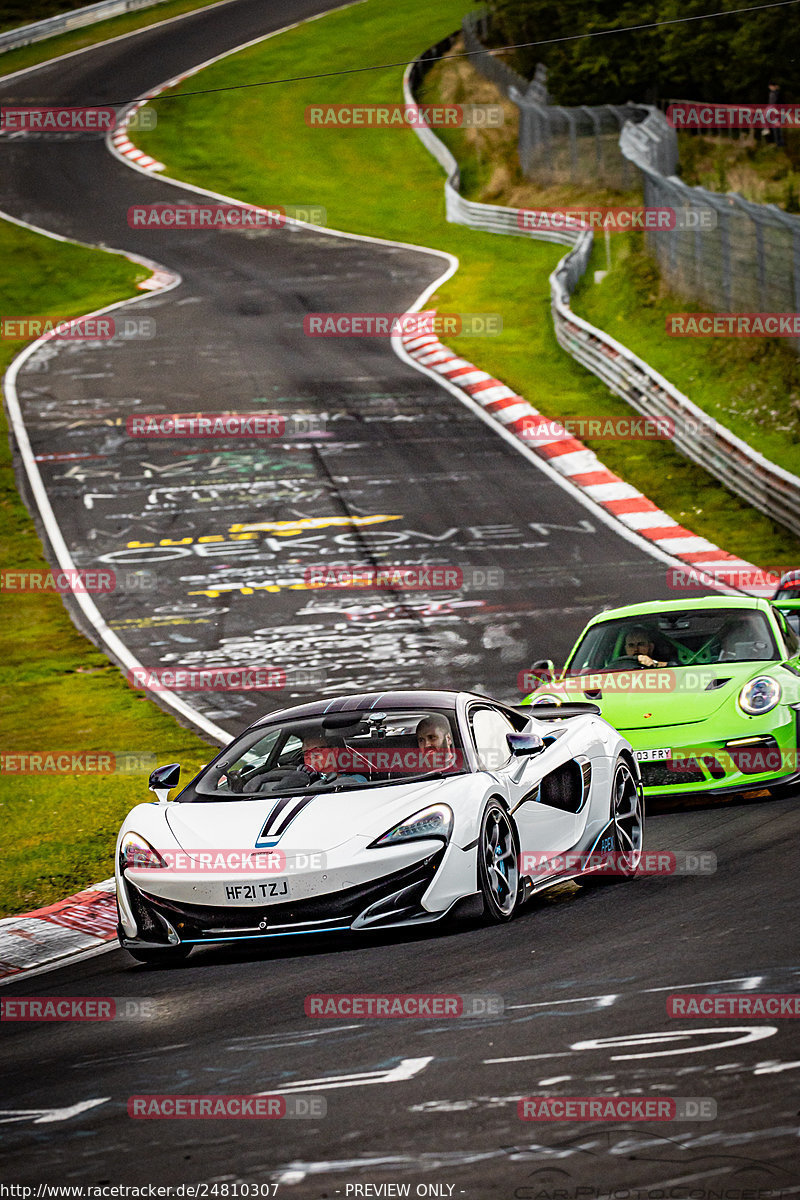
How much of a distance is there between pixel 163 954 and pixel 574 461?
17541 mm

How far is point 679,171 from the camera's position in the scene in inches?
1665

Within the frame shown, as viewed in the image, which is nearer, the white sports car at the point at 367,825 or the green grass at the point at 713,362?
the white sports car at the point at 367,825

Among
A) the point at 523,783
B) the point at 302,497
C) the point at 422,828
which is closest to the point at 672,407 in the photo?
the point at 302,497

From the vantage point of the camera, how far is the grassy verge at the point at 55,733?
10.9 metres

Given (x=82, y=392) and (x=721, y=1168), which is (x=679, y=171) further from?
(x=721, y=1168)

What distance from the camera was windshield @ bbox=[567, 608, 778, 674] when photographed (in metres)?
12.2

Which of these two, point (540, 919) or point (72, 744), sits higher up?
point (540, 919)

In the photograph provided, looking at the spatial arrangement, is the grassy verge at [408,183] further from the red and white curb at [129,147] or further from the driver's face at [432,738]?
the driver's face at [432,738]

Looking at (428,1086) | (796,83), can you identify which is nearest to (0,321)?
(796,83)

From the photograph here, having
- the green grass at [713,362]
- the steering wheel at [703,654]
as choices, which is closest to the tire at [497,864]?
the steering wheel at [703,654]

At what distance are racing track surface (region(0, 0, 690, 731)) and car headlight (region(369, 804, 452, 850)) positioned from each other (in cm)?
774

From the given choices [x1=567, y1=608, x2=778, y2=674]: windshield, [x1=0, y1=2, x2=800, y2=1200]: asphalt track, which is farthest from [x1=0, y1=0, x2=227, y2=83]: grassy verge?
[x1=567, y1=608, x2=778, y2=674]: windshield

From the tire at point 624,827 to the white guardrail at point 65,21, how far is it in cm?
6372

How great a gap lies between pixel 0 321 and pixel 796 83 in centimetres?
1971
